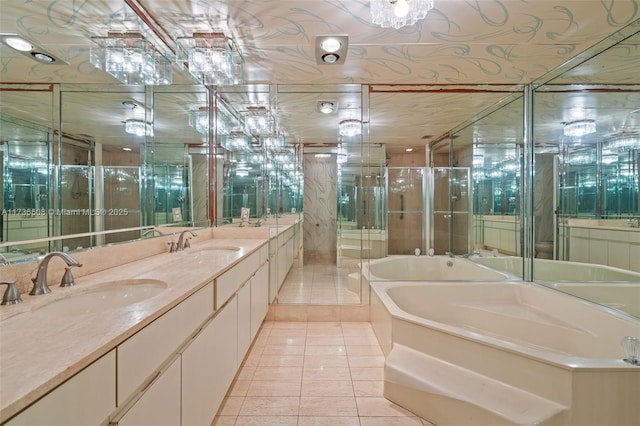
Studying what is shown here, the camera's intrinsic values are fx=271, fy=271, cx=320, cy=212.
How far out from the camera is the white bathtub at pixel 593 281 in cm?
208

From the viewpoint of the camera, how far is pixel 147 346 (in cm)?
86

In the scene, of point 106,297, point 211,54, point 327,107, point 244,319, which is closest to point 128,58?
point 211,54

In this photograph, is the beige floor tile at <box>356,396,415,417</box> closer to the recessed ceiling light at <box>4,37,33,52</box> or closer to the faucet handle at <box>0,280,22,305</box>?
the faucet handle at <box>0,280,22,305</box>

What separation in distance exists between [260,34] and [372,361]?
8.53ft

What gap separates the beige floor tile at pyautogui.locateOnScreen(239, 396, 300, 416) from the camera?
1610 millimetres

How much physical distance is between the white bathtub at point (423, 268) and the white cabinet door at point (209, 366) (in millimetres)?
1891

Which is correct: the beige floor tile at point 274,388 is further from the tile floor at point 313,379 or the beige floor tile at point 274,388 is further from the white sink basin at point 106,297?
Answer: the white sink basin at point 106,297

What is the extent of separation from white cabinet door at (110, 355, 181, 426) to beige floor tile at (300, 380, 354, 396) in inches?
38.5

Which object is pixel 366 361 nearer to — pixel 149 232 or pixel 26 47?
pixel 149 232

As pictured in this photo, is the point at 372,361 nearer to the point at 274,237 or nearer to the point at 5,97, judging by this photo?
the point at 274,237

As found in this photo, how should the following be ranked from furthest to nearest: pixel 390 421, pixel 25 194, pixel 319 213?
pixel 319 213, pixel 390 421, pixel 25 194

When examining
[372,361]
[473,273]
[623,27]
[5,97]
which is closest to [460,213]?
[473,273]

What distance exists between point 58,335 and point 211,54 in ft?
6.33

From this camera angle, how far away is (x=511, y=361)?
4.92ft
